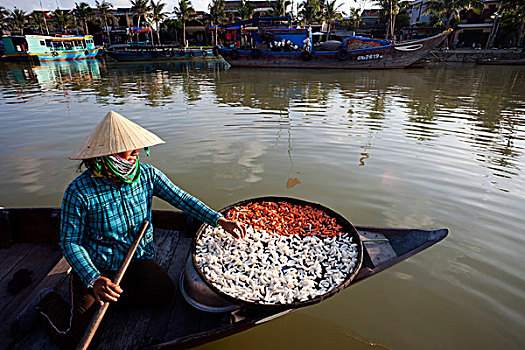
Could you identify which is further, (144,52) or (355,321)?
(144,52)

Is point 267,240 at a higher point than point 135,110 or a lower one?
higher

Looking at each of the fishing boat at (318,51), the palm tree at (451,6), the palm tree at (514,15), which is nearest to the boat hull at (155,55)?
the fishing boat at (318,51)

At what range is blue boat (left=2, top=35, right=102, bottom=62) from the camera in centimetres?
3238

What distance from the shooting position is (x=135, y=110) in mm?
11148

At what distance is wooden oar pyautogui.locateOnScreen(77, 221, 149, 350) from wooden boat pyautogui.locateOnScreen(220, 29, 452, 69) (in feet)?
83.8

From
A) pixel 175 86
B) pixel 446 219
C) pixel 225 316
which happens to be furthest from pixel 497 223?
pixel 175 86

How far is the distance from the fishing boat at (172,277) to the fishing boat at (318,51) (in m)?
24.6

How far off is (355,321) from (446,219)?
2467 mm

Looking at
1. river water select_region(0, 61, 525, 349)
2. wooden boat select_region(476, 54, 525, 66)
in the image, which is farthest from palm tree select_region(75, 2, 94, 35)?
wooden boat select_region(476, 54, 525, 66)

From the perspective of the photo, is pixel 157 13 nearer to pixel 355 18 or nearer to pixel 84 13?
pixel 84 13

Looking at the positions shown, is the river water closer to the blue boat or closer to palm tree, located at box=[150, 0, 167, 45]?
the blue boat

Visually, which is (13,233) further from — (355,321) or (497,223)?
(497,223)

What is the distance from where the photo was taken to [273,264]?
8.38 ft

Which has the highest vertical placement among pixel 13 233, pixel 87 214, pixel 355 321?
pixel 87 214
